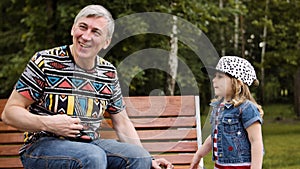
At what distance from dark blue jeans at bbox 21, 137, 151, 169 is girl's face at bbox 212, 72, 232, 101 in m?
0.73

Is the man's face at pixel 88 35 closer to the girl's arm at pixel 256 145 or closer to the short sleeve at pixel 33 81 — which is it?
the short sleeve at pixel 33 81

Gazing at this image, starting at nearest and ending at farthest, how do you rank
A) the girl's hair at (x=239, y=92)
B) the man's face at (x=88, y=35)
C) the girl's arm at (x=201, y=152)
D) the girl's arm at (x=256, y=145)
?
the man's face at (x=88, y=35) < the girl's arm at (x=256, y=145) < the girl's hair at (x=239, y=92) < the girl's arm at (x=201, y=152)

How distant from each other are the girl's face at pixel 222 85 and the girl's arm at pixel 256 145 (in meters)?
0.28

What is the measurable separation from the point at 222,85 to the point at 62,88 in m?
1.01

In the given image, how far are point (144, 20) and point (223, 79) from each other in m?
6.31

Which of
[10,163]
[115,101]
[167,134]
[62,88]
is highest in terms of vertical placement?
[62,88]

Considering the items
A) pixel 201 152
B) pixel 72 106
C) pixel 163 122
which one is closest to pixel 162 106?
pixel 163 122

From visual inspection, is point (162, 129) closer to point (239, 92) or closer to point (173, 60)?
point (239, 92)

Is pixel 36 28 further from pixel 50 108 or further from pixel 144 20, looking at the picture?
pixel 50 108

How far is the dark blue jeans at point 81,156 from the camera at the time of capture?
8.02ft

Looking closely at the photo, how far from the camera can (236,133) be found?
A: 3049 millimetres

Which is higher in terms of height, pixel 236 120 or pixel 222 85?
pixel 222 85

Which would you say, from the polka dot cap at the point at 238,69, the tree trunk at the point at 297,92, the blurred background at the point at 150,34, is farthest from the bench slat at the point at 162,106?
the tree trunk at the point at 297,92

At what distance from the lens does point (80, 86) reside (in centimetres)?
277
